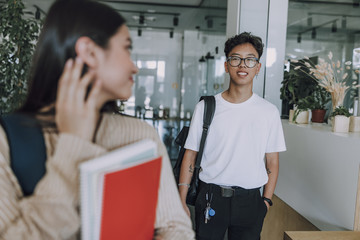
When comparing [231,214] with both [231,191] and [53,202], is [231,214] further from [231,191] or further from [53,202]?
[53,202]

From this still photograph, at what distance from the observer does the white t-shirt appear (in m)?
1.97

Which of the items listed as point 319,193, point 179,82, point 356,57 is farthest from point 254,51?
point 179,82

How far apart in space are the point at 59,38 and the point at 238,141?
4.62ft

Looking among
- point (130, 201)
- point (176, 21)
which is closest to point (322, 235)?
point (130, 201)

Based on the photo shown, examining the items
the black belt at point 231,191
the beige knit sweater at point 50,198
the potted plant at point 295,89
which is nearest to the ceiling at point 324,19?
the potted plant at point 295,89

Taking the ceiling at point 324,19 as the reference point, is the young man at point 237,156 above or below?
below

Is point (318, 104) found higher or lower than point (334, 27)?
lower

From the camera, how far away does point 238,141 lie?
6.52 ft

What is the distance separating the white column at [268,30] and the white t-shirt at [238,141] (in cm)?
134

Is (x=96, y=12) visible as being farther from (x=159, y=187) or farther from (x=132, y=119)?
(x=159, y=187)

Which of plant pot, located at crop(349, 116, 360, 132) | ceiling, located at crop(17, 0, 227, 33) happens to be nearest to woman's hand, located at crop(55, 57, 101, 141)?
plant pot, located at crop(349, 116, 360, 132)

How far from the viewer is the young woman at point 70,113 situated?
69 cm

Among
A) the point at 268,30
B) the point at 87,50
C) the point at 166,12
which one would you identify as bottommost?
the point at 87,50

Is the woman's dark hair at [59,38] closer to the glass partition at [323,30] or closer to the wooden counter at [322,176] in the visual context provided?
the wooden counter at [322,176]
